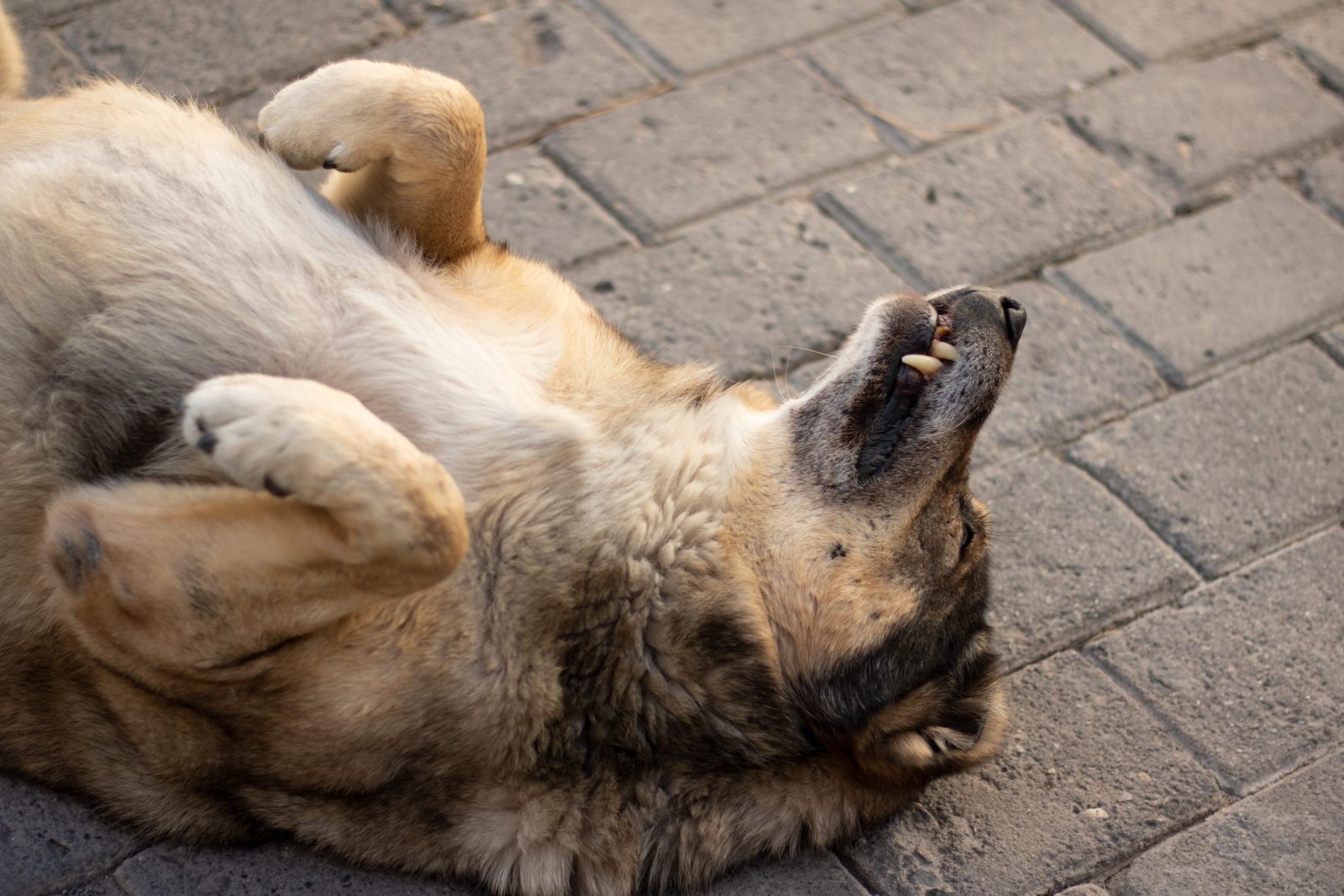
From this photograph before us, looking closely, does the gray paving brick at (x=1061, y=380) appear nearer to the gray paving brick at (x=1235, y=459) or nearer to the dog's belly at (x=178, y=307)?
the gray paving brick at (x=1235, y=459)

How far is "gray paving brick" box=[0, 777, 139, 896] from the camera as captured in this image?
8.75 ft

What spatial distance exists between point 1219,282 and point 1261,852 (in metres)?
2.09

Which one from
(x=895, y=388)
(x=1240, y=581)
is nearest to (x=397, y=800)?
(x=895, y=388)

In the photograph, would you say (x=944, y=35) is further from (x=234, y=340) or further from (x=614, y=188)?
(x=234, y=340)

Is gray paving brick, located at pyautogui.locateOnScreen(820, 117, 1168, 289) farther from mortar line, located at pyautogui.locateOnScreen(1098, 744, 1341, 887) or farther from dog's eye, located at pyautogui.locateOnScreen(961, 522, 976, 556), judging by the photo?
mortar line, located at pyautogui.locateOnScreen(1098, 744, 1341, 887)

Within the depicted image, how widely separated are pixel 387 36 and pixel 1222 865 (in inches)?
145

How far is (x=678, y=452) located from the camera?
2.93 m

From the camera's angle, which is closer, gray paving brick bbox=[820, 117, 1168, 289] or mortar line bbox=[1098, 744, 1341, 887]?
mortar line bbox=[1098, 744, 1341, 887]

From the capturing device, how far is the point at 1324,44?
5.46 m

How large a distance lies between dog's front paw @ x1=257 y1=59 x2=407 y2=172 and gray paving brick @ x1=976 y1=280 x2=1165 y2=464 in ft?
6.37

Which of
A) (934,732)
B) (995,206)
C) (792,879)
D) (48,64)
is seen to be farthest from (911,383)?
(48,64)

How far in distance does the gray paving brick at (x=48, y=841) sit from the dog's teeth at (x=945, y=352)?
2.02 m

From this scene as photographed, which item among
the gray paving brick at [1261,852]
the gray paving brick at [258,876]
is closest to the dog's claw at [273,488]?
the gray paving brick at [258,876]

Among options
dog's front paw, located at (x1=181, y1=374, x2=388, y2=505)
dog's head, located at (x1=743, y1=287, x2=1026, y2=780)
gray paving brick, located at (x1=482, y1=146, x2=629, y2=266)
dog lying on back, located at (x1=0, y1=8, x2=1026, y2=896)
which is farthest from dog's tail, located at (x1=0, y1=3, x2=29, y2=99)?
dog's head, located at (x1=743, y1=287, x2=1026, y2=780)
